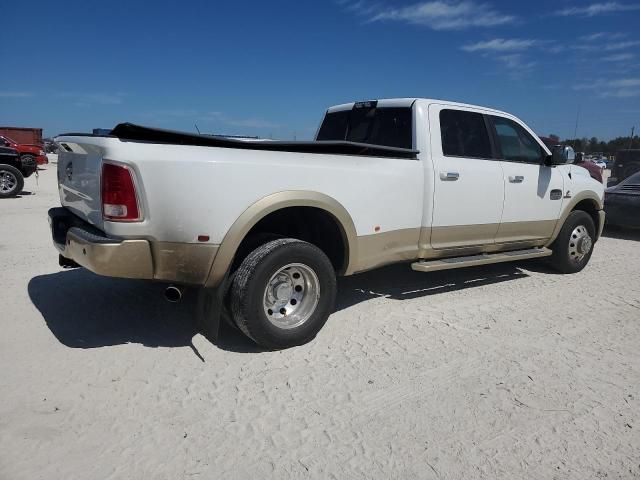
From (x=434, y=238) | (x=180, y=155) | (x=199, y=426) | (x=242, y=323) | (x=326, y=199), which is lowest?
(x=199, y=426)

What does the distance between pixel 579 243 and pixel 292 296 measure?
4.32m

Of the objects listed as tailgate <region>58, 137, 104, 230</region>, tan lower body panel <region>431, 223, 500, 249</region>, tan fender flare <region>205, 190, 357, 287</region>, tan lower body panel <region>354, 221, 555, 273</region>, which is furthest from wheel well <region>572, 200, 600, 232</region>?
tailgate <region>58, 137, 104, 230</region>

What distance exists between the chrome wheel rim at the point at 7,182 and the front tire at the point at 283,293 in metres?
12.1

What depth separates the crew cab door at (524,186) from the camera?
17.6 feet

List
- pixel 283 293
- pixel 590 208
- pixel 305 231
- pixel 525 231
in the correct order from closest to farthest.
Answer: pixel 283 293 → pixel 305 231 → pixel 525 231 → pixel 590 208

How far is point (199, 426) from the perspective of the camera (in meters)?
2.76

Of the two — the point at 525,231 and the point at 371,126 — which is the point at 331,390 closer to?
the point at 371,126

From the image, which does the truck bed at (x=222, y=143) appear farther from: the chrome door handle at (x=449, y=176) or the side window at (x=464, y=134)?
the side window at (x=464, y=134)

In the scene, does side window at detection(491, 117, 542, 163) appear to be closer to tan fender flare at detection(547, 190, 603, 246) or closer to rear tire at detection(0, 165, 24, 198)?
tan fender flare at detection(547, 190, 603, 246)

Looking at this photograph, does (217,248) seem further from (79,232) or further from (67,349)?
(67,349)

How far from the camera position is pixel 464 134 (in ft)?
16.5

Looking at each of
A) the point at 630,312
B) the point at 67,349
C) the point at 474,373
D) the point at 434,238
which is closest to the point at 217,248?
the point at 67,349

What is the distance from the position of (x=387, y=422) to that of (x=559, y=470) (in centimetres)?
90

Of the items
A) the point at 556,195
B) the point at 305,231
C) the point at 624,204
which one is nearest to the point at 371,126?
the point at 305,231
